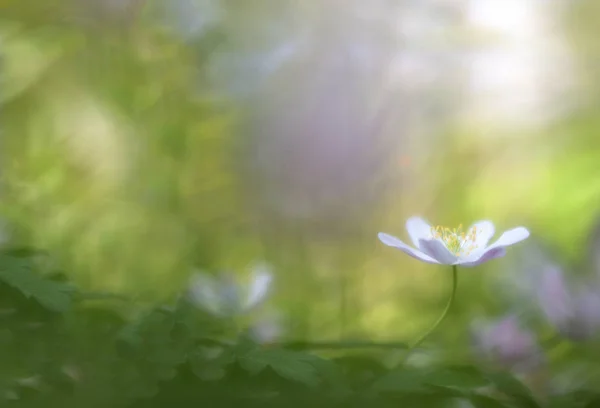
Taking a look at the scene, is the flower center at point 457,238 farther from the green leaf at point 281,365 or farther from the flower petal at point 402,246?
the green leaf at point 281,365

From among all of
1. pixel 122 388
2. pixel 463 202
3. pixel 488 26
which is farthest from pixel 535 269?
pixel 122 388

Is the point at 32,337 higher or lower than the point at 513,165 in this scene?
lower

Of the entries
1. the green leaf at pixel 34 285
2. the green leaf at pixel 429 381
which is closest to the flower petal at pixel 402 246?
the green leaf at pixel 429 381

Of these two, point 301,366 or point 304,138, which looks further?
point 304,138

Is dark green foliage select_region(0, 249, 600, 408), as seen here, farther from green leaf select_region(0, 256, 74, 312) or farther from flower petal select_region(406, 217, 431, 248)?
flower petal select_region(406, 217, 431, 248)

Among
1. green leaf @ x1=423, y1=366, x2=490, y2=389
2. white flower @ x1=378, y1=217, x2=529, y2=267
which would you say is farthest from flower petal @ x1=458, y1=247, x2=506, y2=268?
green leaf @ x1=423, y1=366, x2=490, y2=389

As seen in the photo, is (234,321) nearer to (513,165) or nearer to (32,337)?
(32,337)

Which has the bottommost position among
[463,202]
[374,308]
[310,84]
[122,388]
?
[122,388]
